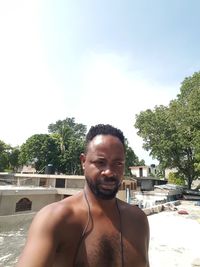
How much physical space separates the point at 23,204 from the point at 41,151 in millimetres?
19913

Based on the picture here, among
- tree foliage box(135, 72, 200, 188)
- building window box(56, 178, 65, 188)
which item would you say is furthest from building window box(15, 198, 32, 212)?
tree foliage box(135, 72, 200, 188)

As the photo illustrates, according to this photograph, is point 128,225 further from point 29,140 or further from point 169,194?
point 29,140

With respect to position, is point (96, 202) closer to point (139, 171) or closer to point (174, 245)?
point (174, 245)

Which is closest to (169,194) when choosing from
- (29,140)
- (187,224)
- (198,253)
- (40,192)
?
(40,192)

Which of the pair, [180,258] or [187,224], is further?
[187,224]

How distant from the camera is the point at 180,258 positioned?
24.8 feet

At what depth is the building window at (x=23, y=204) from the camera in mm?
25969

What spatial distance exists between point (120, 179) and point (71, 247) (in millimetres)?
554

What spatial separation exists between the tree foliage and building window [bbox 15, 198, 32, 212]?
1722 cm

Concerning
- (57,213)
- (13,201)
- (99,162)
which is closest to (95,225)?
(57,213)

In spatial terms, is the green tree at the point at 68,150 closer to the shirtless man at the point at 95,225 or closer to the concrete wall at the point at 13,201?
the concrete wall at the point at 13,201

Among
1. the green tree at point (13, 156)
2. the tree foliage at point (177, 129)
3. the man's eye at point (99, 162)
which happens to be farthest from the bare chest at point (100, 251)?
the green tree at point (13, 156)

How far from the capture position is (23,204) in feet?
87.9

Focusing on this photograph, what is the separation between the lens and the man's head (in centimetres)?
182
